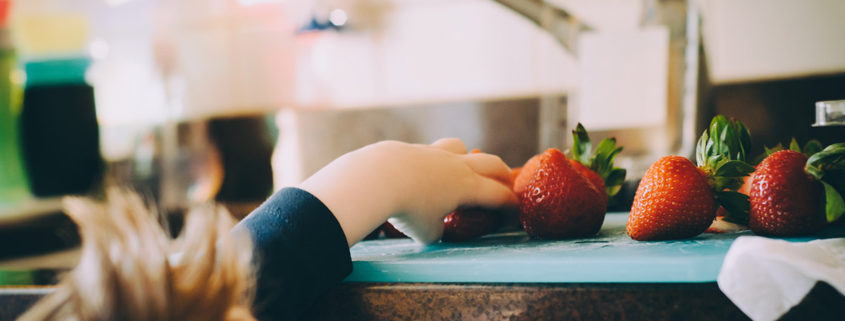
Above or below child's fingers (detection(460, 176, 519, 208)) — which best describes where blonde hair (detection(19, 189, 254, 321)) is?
above

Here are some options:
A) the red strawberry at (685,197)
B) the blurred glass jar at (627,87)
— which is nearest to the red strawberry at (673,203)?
the red strawberry at (685,197)

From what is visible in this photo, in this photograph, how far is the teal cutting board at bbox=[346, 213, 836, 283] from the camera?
0.37 meters

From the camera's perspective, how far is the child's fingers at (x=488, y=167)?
588mm

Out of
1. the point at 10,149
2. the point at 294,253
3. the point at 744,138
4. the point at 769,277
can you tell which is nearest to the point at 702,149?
the point at 744,138

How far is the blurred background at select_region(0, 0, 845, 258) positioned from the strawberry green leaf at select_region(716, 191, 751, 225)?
52 centimetres

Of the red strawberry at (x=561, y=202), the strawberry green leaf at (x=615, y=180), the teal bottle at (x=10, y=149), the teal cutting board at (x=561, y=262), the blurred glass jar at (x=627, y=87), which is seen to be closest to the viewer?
the teal cutting board at (x=561, y=262)

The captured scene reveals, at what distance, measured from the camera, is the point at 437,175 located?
52 centimetres

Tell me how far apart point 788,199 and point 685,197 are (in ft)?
0.25

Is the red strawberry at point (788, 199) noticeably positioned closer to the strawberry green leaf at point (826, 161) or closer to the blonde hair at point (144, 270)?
the strawberry green leaf at point (826, 161)

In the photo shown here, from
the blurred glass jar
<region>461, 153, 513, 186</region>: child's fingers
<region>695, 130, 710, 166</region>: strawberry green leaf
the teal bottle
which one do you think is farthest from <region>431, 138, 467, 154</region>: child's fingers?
the teal bottle

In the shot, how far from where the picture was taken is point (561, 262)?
0.39m

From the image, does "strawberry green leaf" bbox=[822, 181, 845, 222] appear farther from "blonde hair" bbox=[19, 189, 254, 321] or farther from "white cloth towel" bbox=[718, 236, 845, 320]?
"blonde hair" bbox=[19, 189, 254, 321]

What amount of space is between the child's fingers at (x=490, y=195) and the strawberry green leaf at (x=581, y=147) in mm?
79

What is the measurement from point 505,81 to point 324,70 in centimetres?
59
